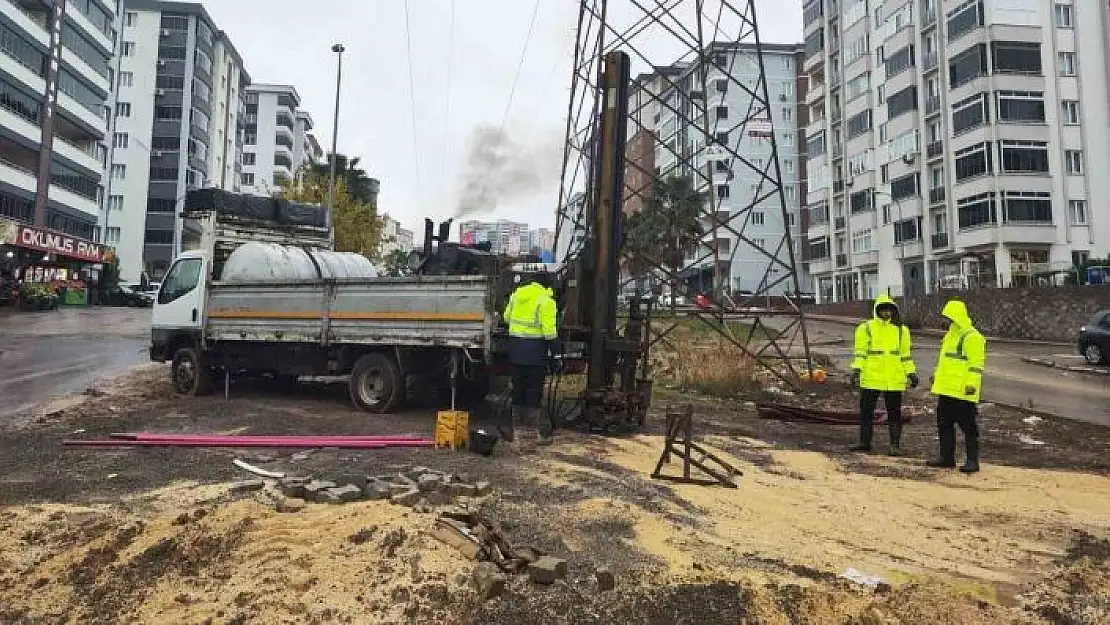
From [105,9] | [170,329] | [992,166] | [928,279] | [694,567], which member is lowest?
[694,567]

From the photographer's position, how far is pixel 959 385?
6.64 metres

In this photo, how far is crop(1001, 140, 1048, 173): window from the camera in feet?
118

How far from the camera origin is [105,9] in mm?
46688

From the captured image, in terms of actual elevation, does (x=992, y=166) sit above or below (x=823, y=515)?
above

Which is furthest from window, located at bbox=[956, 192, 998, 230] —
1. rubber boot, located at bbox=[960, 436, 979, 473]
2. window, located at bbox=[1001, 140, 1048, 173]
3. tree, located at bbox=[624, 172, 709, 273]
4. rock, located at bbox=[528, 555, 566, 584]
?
rock, located at bbox=[528, 555, 566, 584]

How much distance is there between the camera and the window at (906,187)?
41.8 meters

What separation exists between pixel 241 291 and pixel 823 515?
8921 mm

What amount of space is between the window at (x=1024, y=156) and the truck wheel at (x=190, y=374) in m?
39.4

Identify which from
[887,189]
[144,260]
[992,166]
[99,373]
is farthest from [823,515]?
[144,260]

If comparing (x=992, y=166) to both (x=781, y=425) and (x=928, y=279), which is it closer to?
(x=928, y=279)

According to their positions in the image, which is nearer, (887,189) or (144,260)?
(887,189)

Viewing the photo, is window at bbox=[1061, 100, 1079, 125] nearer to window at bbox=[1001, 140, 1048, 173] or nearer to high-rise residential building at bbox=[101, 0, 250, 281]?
window at bbox=[1001, 140, 1048, 173]

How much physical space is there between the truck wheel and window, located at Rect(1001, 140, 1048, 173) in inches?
1553

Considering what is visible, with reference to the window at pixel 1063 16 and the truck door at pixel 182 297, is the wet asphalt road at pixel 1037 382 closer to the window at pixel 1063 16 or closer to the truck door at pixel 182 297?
the truck door at pixel 182 297
